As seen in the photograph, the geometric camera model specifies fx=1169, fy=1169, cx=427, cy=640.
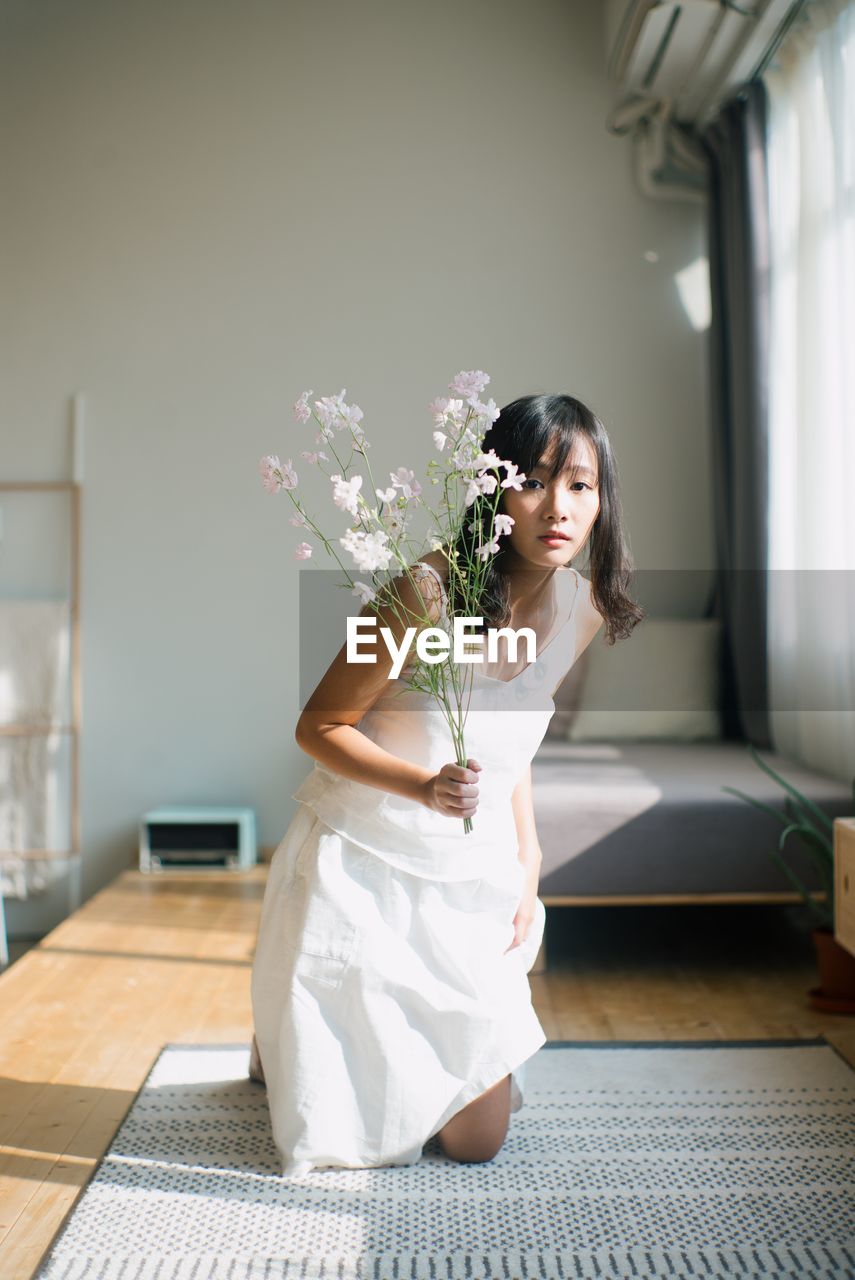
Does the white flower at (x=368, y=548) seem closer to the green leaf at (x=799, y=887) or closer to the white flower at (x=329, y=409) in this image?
the white flower at (x=329, y=409)

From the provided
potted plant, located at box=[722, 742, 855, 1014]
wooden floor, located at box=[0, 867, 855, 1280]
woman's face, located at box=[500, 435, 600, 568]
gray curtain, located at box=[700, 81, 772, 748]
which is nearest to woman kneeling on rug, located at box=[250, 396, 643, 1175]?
woman's face, located at box=[500, 435, 600, 568]

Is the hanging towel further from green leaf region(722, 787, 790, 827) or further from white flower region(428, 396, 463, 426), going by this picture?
white flower region(428, 396, 463, 426)

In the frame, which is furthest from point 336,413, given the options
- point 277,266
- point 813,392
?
point 277,266

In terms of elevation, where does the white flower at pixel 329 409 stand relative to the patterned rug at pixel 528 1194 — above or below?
above

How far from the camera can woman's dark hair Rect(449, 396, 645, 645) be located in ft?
5.50

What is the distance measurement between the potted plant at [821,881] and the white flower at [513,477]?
3.98ft

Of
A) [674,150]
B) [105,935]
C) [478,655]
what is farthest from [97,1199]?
[674,150]

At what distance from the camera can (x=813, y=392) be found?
10.7 ft

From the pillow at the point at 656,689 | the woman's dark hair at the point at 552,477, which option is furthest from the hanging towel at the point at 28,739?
the woman's dark hair at the point at 552,477

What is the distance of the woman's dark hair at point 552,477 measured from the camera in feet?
5.50

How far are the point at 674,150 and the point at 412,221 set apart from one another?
0.92 metres

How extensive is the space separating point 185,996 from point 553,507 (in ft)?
5.29

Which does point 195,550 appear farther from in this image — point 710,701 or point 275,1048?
point 275,1048

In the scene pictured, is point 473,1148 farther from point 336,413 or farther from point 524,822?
point 336,413
